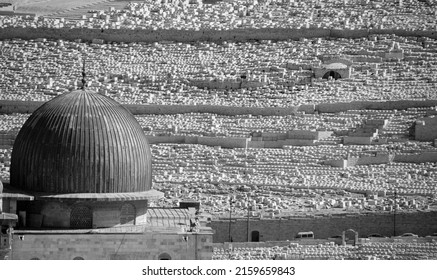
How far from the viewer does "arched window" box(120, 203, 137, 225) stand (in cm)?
8506

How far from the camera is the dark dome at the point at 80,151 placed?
84.5 metres

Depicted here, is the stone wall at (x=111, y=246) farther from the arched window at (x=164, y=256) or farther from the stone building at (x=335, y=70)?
the stone building at (x=335, y=70)

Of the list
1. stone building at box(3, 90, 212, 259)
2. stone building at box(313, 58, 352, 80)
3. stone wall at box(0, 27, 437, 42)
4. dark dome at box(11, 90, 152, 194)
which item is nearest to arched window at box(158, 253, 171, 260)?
stone building at box(3, 90, 212, 259)

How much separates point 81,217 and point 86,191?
586 millimetres

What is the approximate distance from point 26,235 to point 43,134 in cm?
262

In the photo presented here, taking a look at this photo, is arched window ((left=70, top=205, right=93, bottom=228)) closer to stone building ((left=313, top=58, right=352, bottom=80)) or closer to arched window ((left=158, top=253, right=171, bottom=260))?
arched window ((left=158, top=253, right=171, bottom=260))

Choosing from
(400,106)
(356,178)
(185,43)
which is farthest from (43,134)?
(185,43)

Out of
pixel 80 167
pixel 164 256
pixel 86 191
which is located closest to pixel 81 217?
pixel 86 191

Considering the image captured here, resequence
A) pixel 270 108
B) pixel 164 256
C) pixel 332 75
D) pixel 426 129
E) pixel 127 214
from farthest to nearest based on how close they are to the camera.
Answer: pixel 332 75, pixel 270 108, pixel 426 129, pixel 127 214, pixel 164 256

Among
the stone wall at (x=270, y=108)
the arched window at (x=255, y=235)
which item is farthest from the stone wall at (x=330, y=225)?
the stone wall at (x=270, y=108)

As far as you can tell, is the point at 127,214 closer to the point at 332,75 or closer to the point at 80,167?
the point at 80,167

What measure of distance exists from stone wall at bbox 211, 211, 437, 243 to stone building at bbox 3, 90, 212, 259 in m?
13.4

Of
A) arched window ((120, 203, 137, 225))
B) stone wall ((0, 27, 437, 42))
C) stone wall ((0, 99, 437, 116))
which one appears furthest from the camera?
stone wall ((0, 27, 437, 42))

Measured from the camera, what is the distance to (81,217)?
84625 millimetres
